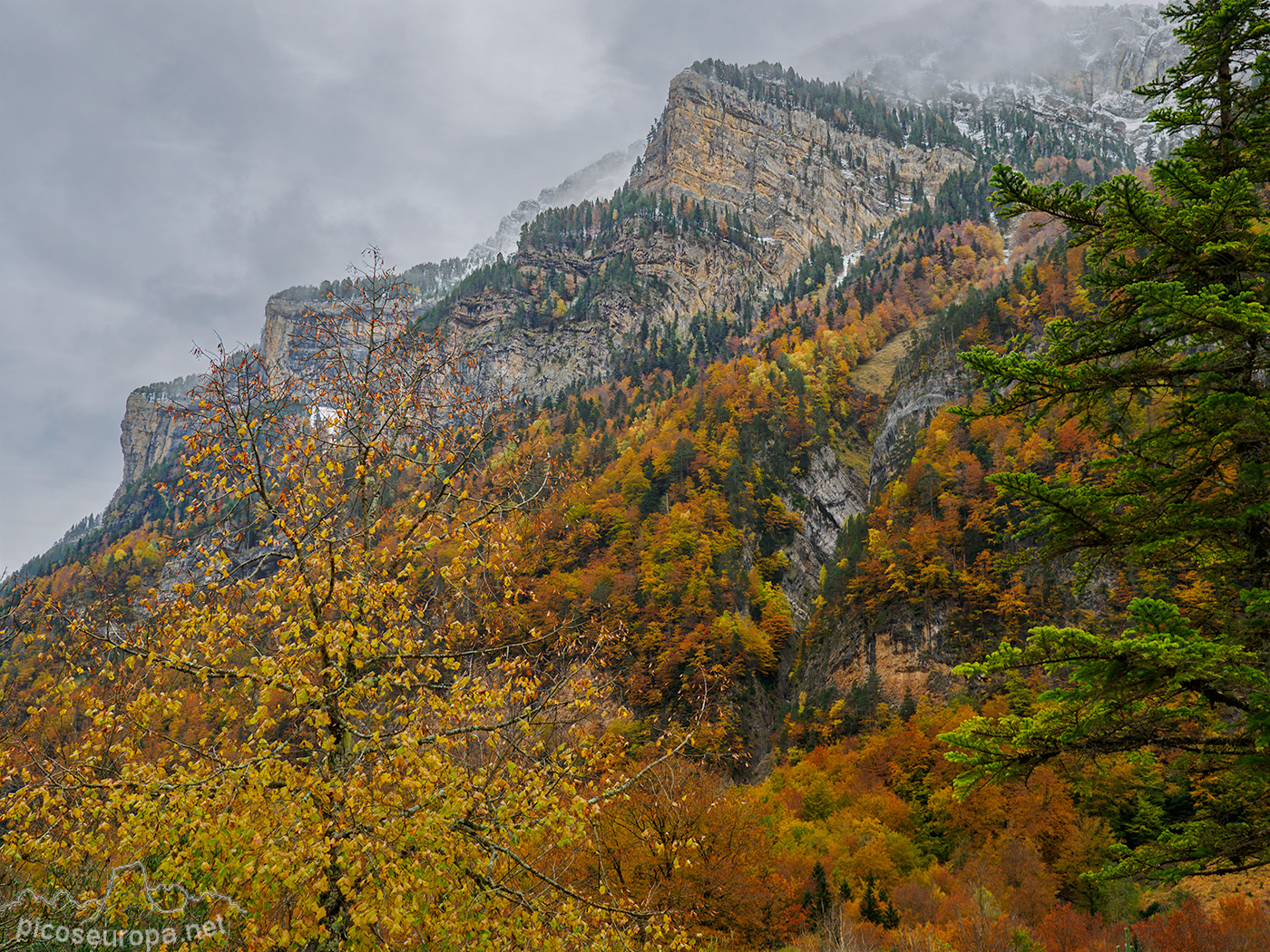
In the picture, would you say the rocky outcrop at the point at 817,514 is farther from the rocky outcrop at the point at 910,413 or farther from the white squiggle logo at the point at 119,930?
the white squiggle logo at the point at 119,930

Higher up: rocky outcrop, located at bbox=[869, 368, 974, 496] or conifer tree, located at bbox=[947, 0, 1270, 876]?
rocky outcrop, located at bbox=[869, 368, 974, 496]

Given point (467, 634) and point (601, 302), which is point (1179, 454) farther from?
point (601, 302)

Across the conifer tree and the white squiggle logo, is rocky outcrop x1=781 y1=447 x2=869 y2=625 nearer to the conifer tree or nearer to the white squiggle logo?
the conifer tree

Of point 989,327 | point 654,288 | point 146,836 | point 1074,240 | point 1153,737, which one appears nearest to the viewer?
point 146,836

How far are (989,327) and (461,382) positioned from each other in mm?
93275

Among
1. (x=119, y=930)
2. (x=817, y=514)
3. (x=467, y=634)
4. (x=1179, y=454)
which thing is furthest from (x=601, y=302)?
(x=119, y=930)

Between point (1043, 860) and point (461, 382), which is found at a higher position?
point (461, 382)

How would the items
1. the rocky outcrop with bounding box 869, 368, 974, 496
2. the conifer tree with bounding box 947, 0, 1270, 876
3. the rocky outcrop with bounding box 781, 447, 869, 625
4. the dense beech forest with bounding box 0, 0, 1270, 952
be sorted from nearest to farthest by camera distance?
the dense beech forest with bounding box 0, 0, 1270, 952 < the conifer tree with bounding box 947, 0, 1270, 876 < the rocky outcrop with bounding box 781, 447, 869, 625 < the rocky outcrop with bounding box 869, 368, 974, 496

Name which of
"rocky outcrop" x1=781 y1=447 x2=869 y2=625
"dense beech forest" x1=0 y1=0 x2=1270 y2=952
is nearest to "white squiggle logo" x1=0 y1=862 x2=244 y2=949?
"dense beech forest" x1=0 y1=0 x2=1270 y2=952

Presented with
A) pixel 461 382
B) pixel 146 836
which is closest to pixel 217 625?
pixel 146 836

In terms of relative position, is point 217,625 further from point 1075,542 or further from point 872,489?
point 872,489

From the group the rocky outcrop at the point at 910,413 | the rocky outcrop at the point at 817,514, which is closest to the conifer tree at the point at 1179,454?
the rocky outcrop at the point at 817,514

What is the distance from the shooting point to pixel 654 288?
178 m

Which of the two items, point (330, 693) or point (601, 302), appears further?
point (601, 302)
